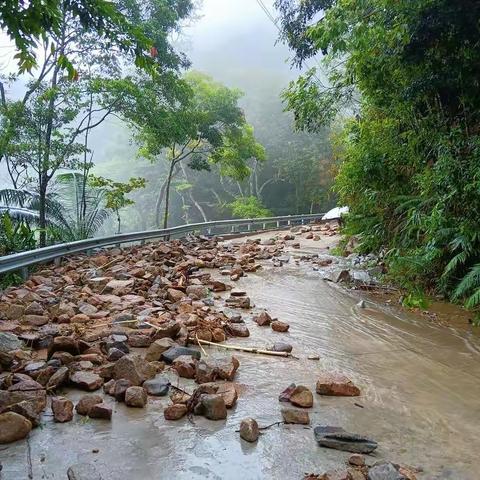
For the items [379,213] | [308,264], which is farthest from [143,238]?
[379,213]

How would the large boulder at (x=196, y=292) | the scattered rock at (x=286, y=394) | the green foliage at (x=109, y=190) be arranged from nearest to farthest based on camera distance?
the scattered rock at (x=286, y=394)
the large boulder at (x=196, y=292)
the green foliage at (x=109, y=190)

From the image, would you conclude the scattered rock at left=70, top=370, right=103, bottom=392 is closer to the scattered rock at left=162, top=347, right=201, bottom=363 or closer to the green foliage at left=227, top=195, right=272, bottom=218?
the scattered rock at left=162, top=347, right=201, bottom=363

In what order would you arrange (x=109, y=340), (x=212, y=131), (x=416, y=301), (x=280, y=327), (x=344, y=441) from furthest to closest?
(x=212, y=131), (x=416, y=301), (x=280, y=327), (x=109, y=340), (x=344, y=441)

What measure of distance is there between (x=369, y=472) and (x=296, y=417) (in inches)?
27.1

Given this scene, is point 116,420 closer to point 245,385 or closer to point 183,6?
point 245,385

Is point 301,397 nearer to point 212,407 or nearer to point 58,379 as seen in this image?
point 212,407

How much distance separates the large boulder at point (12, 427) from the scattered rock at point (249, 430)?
1246mm

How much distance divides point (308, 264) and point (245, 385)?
285 inches

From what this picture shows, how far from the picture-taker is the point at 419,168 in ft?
28.6

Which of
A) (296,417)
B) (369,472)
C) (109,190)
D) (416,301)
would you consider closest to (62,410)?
(296,417)

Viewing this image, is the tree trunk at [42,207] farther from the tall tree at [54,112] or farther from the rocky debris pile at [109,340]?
the rocky debris pile at [109,340]

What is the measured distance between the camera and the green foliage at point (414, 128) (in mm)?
6789

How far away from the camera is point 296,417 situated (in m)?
2.97

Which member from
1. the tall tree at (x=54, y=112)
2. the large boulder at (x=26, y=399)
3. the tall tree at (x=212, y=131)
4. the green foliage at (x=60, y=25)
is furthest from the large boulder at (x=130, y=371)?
the tall tree at (x=212, y=131)
